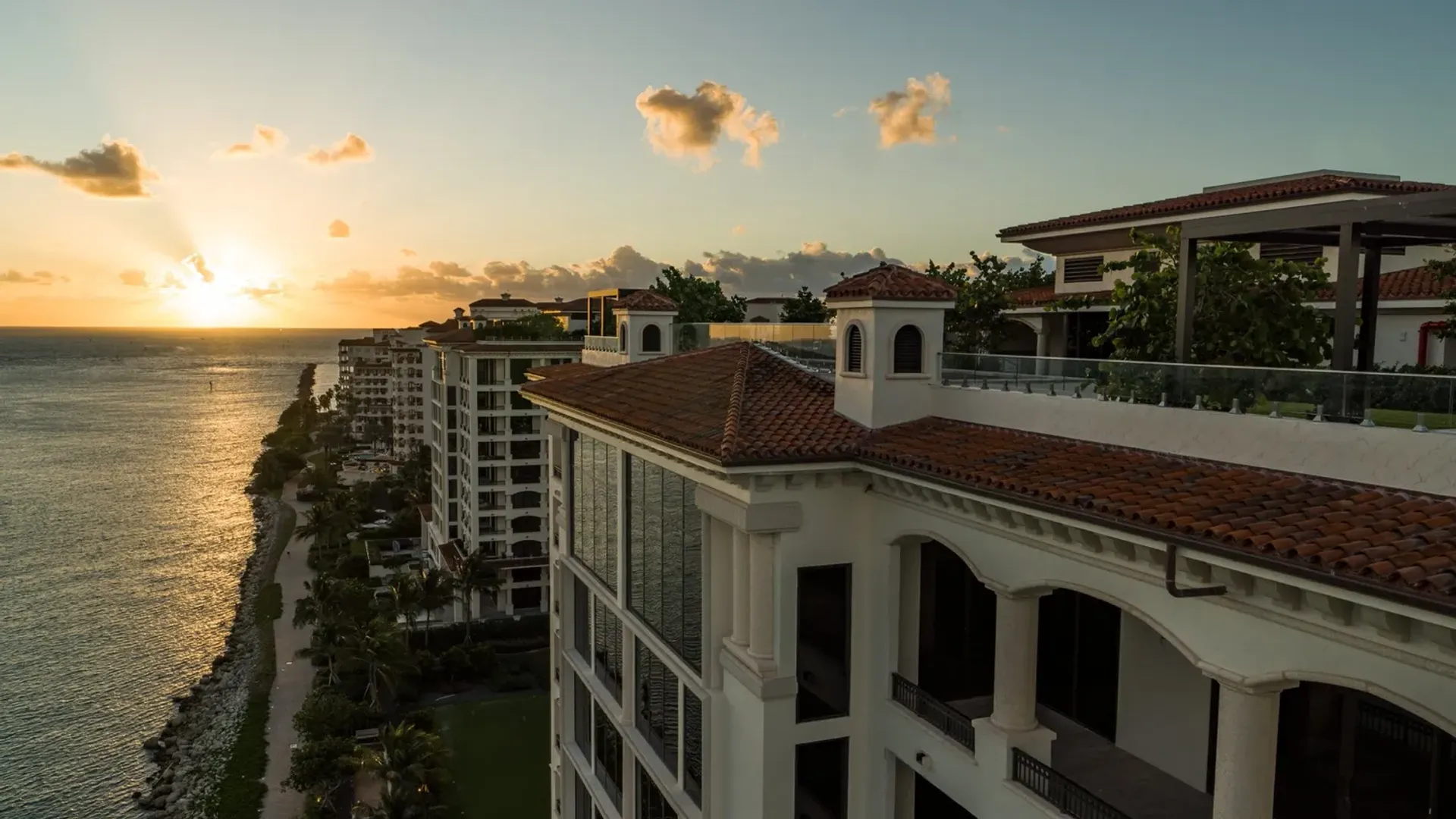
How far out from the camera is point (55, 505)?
394ft

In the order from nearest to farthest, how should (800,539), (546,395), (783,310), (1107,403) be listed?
(1107,403), (800,539), (546,395), (783,310)

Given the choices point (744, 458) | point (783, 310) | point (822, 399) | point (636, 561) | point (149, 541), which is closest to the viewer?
point (744, 458)

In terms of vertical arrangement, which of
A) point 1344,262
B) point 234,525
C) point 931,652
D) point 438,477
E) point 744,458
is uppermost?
point 1344,262

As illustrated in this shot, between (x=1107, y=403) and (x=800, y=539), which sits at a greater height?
(x=1107, y=403)

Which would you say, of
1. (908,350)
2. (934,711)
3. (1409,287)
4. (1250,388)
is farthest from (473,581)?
(1250,388)

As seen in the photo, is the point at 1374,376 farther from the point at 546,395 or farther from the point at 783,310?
the point at 783,310

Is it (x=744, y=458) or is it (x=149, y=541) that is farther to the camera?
(x=149, y=541)

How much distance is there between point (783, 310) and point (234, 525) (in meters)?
87.3

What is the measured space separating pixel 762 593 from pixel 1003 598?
13.3ft

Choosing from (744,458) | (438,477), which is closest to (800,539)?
(744,458)

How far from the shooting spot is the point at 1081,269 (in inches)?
1539

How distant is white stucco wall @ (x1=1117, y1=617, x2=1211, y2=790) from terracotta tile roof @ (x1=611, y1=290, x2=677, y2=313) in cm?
2048

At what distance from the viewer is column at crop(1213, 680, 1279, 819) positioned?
33.2 feet

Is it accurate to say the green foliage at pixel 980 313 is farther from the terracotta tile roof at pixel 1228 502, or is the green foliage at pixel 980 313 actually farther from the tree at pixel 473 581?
the tree at pixel 473 581
